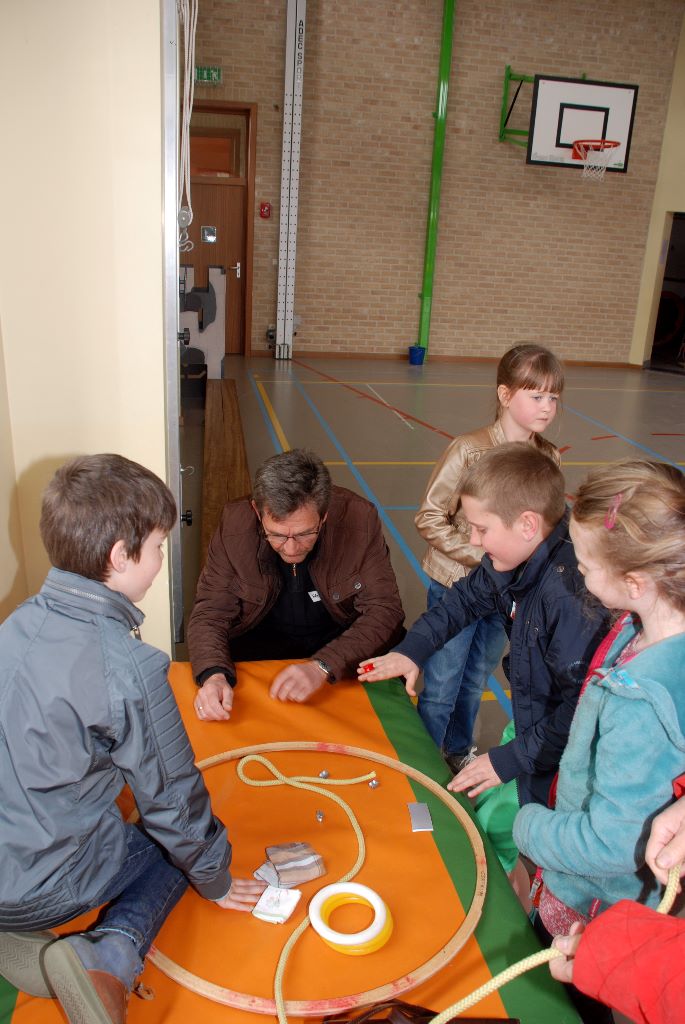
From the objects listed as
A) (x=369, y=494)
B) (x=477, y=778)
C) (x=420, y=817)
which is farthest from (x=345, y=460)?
(x=420, y=817)

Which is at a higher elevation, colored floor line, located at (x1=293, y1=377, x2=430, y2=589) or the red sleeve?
the red sleeve

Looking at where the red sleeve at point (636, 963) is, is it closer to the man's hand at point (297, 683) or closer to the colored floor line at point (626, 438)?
the man's hand at point (297, 683)

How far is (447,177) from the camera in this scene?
11.9 m

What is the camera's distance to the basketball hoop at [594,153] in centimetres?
1157

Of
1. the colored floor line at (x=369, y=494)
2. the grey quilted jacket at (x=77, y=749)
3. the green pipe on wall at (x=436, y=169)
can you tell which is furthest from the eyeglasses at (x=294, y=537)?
the green pipe on wall at (x=436, y=169)

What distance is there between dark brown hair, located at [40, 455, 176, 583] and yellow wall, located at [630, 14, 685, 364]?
13461 millimetres

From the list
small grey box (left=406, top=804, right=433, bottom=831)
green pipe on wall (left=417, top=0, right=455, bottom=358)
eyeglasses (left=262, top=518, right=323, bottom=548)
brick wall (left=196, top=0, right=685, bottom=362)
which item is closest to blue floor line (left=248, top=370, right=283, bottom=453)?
brick wall (left=196, top=0, right=685, bottom=362)

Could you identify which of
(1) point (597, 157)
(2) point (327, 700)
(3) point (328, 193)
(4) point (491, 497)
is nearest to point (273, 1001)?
(2) point (327, 700)

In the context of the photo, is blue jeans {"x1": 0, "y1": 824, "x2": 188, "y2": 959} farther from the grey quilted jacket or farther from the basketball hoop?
the basketball hoop

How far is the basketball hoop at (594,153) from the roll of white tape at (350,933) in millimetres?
12387

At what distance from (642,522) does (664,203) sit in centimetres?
1330

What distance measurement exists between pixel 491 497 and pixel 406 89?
11349 millimetres

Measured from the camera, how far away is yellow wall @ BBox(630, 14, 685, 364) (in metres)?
12.3

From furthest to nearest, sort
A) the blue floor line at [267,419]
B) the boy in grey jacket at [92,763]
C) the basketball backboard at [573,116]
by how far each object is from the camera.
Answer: the basketball backboard at [573,116]
the blue floor line at [267,419]
the boy in grey jacket at [92,763]
